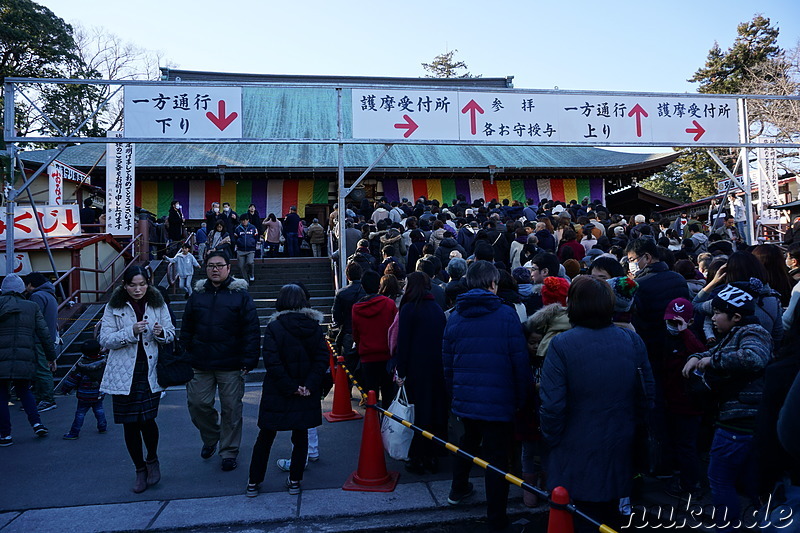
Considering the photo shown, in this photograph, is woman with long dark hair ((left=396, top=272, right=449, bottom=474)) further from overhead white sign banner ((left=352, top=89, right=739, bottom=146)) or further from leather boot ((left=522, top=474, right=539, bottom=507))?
overhead white sign banner ((left=352, top=89, right=739, bottom=146))

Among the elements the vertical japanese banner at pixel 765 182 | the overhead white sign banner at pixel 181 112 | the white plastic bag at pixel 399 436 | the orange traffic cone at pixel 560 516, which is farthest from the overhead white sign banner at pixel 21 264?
the vertical japanese banner at pixel 765 182

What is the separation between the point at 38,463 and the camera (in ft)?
16.5

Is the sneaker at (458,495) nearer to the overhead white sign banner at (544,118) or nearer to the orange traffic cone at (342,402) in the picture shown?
the orange traffic cone at (342,402)

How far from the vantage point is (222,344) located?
459 centimetres

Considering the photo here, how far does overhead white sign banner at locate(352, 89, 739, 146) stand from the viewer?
30.8ft

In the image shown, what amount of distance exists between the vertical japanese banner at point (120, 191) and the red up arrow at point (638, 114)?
10.8 meters

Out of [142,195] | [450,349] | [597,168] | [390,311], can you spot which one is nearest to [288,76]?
[142,195]

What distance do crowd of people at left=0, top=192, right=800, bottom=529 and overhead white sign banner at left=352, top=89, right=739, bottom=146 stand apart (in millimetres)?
4306

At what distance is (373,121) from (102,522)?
24.1 feet

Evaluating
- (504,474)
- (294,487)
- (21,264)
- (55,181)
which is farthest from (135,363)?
(55,181)

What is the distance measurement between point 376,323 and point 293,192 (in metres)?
14.1

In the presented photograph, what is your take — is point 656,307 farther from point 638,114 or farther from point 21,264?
point 21,264

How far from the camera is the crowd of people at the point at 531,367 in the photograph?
2.85 m

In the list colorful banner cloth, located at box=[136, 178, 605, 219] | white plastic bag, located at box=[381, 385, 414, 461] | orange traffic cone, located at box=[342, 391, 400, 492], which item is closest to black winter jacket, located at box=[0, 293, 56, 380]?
orange traffic cone, located at box=[342, 391, 400, 492]
